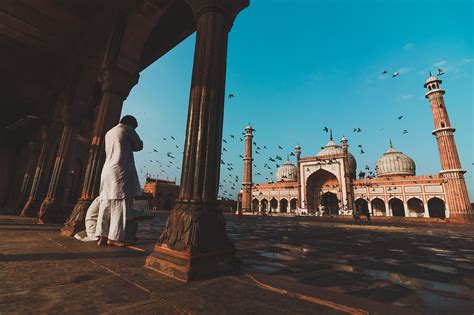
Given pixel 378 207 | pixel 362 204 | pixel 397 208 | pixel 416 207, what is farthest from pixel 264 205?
pixel 416 207

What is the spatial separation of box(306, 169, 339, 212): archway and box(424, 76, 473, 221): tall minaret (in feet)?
37.3

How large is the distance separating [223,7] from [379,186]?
32.4 metres

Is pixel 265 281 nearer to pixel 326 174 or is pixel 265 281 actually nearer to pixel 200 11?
pixel 200 11

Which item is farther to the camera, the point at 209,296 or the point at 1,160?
the point at 1,160

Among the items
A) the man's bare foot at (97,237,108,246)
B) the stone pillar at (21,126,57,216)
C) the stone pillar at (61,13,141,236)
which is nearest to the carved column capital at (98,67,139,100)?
the stone pillar at (61,13,141,236)

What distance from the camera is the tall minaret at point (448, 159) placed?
21469 millimetres

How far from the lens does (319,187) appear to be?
3272 cm

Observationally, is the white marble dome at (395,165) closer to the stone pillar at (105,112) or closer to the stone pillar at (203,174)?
→ the stone pillar at (105,112)

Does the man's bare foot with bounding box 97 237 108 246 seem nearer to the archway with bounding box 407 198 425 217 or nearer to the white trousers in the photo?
the white trousers

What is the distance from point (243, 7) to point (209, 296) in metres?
2.84

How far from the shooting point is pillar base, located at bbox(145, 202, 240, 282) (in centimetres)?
158

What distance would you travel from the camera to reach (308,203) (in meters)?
31.3

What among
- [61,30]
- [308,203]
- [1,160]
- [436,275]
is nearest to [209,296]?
[436,275]

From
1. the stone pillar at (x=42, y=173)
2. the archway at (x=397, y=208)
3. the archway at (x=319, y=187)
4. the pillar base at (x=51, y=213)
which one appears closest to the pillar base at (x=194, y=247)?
the pillar base at (x=51, y=213)
